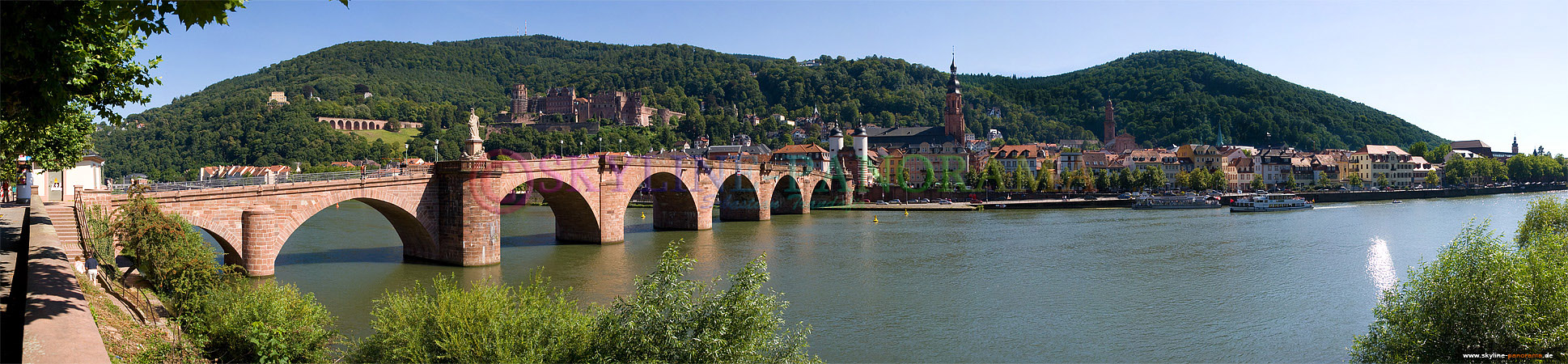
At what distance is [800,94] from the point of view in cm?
16200

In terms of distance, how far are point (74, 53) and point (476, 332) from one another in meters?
4.73

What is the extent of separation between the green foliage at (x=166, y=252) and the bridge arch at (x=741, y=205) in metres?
36.7

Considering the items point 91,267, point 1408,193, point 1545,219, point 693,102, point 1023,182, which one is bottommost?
point 1408,193

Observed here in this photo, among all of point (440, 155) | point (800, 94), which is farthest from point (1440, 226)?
point (800, 94)

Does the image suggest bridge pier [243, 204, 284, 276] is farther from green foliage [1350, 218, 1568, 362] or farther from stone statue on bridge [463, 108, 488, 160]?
green foliage [1350, 218, 1568, 362]

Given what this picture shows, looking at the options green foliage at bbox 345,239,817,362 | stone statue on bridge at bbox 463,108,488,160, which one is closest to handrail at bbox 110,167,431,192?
stone statue on bridge at bbox 463,108,488,160

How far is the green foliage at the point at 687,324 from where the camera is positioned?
9.48 meters

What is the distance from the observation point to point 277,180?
22.0m

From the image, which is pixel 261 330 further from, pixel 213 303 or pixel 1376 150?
pixel 1376 150

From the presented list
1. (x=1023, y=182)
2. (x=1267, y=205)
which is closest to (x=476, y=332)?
(x=1267, y=205)

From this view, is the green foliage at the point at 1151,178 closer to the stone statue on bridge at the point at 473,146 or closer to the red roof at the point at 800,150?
the red roof at the point at 800,150

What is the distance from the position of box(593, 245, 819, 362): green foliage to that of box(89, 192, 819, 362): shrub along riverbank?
11 millimetres

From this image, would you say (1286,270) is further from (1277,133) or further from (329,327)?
(1277,133)

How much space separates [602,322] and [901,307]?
1148 centimetres
